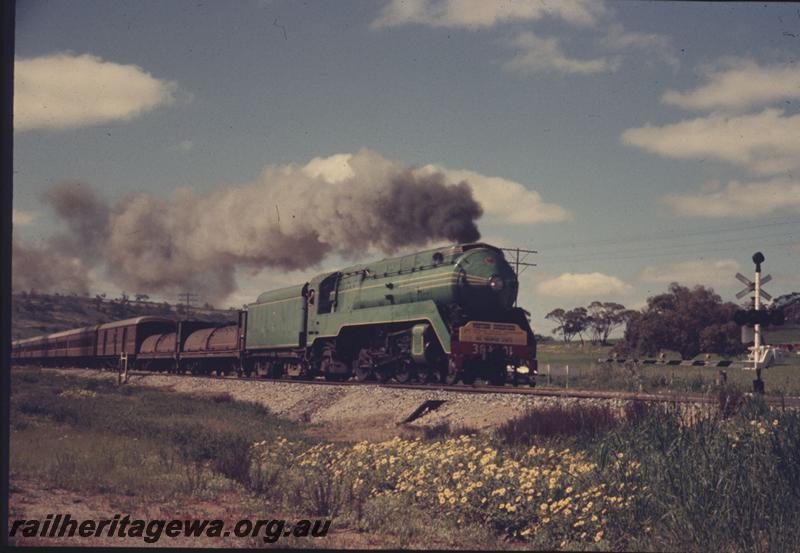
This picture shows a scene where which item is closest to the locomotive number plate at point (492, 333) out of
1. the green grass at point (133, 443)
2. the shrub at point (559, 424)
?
the green grass at point (133, 443)

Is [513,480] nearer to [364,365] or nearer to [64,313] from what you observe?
[364,365]

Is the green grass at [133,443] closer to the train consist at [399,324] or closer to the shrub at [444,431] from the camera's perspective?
the shrub at [444,431]

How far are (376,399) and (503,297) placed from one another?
17.9ft

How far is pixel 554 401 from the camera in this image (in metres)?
16.3

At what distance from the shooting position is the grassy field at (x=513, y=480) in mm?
8336

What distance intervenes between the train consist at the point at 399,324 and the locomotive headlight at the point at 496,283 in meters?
0.03

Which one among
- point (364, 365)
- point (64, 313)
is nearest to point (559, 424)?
point (364, 365)

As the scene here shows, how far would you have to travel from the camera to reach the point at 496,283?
884 inches

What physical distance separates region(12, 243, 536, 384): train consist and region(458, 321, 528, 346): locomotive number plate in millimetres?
30

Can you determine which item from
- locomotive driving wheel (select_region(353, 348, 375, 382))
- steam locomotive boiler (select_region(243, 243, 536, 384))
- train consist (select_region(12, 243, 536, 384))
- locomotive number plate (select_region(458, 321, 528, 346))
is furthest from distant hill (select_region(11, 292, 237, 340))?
locomotive number plate (select_region(458, 321, 528, 346))

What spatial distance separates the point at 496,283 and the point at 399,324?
3.45 m

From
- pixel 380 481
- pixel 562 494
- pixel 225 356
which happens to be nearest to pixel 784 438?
→ pixel 562 494

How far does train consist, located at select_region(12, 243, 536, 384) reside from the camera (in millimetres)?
21703

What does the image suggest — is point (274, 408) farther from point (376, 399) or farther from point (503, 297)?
point (503, 297)
